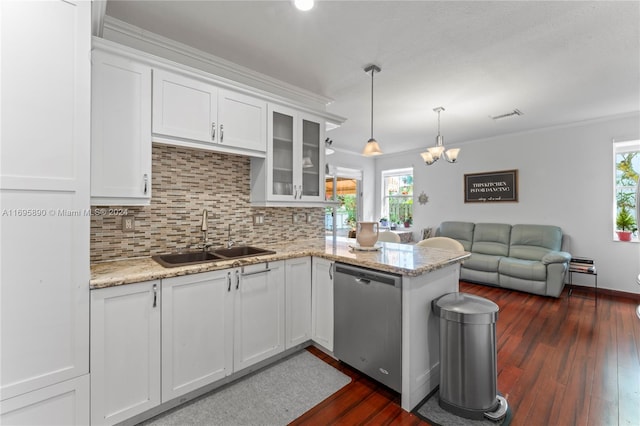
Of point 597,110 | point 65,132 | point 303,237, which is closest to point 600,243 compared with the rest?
point 597,110

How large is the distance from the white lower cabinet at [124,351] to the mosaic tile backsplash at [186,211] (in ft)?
2.09

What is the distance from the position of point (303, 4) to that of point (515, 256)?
497cm

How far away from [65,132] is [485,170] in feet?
20.1

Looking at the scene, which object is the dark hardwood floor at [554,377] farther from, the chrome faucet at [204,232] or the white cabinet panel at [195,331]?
the chrome faucet at [204,232]

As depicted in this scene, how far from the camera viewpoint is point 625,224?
412 cm

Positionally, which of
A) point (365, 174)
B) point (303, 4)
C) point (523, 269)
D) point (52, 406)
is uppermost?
point (303, 4)

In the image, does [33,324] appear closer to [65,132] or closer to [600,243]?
[65,132]

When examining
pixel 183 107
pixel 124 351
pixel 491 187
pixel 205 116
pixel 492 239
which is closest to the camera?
pixel 124 351

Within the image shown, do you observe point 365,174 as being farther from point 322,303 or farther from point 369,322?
point 369,322

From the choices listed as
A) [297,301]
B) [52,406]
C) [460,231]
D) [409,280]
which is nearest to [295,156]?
[297,301]

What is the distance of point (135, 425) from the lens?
1.66 metres

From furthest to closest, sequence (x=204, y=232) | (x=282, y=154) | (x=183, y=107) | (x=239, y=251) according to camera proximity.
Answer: (x=282, y=154) → (x=239, y=251) → (x=204, y=232) → (x=183, y=107)

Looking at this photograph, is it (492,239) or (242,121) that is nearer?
(242,121)

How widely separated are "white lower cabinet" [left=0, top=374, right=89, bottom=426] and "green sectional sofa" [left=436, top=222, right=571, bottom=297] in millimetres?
5091
